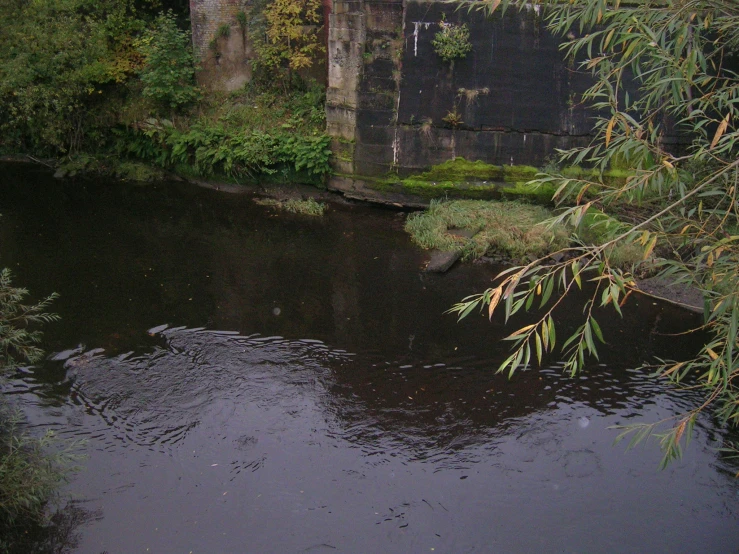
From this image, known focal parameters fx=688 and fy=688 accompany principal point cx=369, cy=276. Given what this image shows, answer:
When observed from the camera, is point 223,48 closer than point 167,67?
No

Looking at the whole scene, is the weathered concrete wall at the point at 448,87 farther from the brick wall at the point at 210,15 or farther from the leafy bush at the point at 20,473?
the leafy bush at the point at 20,473

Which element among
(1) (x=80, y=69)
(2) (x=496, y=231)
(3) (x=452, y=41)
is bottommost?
(2) (x=496, y=231)

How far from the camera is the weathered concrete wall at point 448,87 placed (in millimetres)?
11688

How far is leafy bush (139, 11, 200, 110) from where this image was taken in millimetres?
13328

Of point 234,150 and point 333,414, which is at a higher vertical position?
point 234,150

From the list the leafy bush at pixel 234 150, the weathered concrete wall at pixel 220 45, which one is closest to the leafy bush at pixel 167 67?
the weathered concrete wall at pixel 220 45

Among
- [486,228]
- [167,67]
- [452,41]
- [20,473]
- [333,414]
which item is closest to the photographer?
[20,473]

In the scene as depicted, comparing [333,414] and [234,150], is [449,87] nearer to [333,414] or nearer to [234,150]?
[234,150]

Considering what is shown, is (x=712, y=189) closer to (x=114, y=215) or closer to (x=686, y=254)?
(x=686, y=254)

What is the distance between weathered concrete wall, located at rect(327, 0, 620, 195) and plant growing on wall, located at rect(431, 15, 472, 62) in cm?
10

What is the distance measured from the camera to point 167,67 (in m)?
13.4

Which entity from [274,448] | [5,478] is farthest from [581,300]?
[5,478]

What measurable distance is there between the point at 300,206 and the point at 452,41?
3.90 m

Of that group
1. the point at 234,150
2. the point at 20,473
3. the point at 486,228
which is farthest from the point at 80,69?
the point at 20,473
